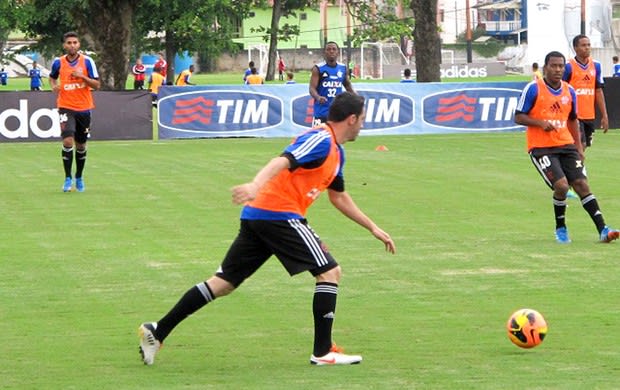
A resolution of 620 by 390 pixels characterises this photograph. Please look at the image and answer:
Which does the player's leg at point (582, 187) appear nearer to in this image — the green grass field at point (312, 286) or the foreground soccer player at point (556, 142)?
the foreground soccer player at point (556, 142)

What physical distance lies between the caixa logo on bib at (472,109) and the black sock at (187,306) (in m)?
25.0

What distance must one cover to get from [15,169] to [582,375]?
1747cm

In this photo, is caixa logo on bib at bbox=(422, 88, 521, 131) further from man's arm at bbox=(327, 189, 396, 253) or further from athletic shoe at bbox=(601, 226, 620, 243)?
man's arm at bbox=(327, 189, 396, 253)

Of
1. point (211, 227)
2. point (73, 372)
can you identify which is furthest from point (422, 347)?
point (211, 227)

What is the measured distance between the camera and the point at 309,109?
32312 mm

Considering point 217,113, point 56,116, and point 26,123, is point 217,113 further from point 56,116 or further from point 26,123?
point 26,123

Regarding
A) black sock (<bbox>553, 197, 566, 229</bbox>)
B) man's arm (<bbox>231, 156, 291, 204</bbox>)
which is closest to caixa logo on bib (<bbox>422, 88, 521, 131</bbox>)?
black sock (<bbox>553, 197, 566, 229</bbox>)

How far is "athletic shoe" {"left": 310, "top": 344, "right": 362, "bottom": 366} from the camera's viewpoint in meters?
8.12

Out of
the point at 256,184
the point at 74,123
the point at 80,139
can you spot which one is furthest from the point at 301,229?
the point at 80,139

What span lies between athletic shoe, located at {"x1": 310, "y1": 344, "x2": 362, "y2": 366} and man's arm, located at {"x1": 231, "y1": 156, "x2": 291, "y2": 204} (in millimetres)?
1222

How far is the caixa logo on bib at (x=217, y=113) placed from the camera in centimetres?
3173

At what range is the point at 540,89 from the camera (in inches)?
549

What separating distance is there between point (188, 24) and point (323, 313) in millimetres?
47027

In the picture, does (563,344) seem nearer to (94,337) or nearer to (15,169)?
(94,337)
